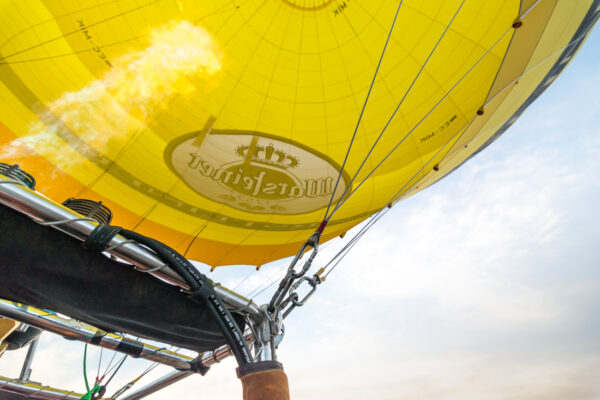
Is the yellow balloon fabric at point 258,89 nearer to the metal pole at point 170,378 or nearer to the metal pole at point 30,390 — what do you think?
the metal pole at point 170,378

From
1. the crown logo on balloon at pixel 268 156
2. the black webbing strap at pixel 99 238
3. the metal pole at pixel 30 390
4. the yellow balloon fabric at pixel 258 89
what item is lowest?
the black webbing strap at pixel 99 238

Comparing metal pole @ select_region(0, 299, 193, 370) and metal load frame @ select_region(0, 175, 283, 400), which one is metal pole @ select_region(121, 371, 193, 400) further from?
metal load frame @ select_region(0, 175, 283, 400)

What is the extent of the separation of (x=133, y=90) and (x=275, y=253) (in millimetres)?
4087

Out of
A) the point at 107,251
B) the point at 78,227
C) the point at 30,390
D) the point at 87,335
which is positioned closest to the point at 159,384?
the point at 87,335

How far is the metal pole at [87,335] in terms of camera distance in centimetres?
413

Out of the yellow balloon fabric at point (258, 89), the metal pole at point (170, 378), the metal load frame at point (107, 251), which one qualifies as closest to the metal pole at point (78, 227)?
the metal load frame at point (107, 251)

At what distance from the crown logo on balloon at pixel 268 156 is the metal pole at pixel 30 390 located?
605 centimetres

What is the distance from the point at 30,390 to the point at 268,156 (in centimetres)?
631

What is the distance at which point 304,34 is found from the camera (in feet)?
13.8

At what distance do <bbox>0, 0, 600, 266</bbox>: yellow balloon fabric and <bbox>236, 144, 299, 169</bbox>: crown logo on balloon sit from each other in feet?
0.05

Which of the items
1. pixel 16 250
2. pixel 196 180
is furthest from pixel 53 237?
pixel 196 180

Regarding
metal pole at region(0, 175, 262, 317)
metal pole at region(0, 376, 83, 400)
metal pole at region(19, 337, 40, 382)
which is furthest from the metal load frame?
metal pole at region(19, 337, 40, 382)

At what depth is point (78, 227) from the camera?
2.34 metres

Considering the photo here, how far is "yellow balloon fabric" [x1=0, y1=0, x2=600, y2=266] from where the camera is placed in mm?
4047
